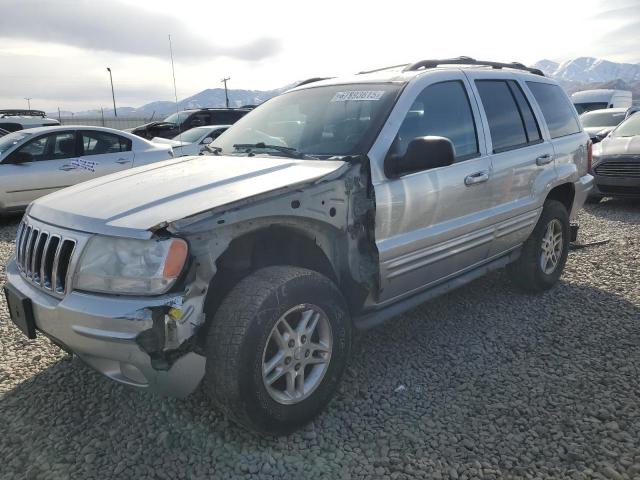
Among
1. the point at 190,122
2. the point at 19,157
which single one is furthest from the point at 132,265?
the point at 190,122

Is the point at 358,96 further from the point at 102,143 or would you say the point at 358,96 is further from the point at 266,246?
the point at 102,143

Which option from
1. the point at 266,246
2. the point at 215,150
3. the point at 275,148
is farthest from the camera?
the point at 215,150

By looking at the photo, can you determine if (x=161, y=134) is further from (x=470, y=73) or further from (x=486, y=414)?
(x=486, y=414)

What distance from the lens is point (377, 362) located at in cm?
321

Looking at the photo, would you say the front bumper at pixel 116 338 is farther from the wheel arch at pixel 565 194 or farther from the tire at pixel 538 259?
the wheel arch at pixel 565 194

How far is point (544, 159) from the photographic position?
4.04 meters

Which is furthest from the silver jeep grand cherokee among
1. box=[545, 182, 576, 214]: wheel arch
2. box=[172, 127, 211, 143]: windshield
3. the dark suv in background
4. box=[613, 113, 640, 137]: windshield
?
the dark suv in background

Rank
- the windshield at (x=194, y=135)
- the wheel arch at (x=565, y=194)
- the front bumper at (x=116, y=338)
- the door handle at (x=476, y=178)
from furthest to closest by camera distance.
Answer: the windshield at (x=194, y=135)
the wheel arch at (x=565, y=194)
the door handle at (x=476, y=178)
the front bumper at (x=116, y=338)

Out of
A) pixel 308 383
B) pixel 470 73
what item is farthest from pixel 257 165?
pixel 470 73

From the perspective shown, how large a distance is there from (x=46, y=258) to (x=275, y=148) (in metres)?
1.46

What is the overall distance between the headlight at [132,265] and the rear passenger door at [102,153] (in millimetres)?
6319

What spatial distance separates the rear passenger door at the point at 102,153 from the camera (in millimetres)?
7945

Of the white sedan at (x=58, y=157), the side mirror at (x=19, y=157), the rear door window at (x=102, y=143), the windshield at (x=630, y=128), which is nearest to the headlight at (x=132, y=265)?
the white sedan at (x=58, y=157)

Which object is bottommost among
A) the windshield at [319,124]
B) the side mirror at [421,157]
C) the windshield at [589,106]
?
the side mirror at [421,157]
